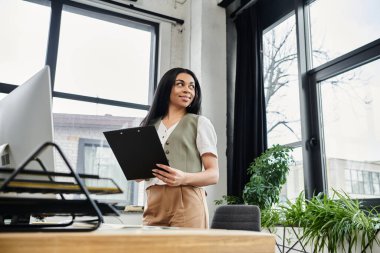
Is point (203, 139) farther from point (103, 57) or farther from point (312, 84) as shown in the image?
point (103, 57)

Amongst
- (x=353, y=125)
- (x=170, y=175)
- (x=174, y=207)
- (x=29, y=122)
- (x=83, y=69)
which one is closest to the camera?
(x=29, y=122)

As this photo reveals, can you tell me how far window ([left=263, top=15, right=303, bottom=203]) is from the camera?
308 cm

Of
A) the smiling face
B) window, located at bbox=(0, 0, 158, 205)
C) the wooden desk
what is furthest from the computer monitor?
window, located at bbox=(0, 0, 158, 205)

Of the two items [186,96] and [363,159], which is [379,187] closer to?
[363,159]

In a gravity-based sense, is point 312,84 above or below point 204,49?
below

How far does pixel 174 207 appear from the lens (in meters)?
1.34

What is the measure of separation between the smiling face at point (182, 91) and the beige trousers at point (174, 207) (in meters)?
0.42

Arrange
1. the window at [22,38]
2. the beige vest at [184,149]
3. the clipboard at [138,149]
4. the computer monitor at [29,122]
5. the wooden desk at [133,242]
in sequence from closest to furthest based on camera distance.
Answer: the wooden desk at [133,242]
the computer monitor at [29,122]
the clipboard at [138,149]
the beige vest at [184,149]
the window at [22,38]

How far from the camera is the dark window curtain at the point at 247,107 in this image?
329 cm

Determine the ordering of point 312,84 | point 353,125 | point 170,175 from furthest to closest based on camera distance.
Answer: point 312,84, point 353,125, point 170,175

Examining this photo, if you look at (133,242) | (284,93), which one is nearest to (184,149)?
(133,242)

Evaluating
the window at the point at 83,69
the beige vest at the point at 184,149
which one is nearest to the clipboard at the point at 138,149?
the beige vest at the point at 184,149

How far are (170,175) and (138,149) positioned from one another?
0.50 feet

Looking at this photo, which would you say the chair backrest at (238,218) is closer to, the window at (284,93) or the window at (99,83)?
the window at (284,93)
